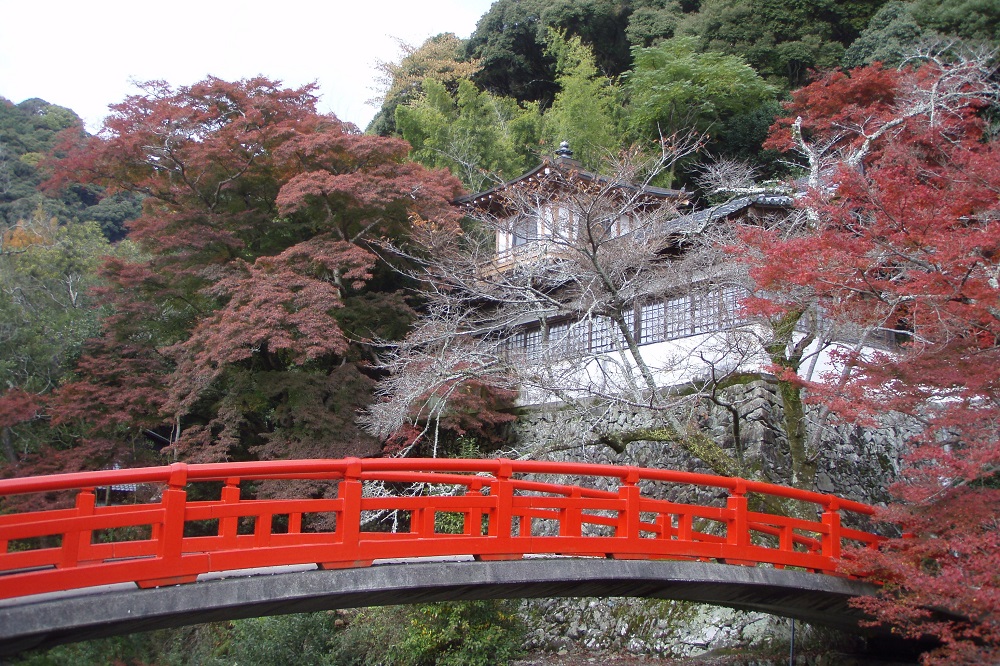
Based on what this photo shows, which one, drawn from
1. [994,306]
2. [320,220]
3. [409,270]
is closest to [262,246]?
[320,220]

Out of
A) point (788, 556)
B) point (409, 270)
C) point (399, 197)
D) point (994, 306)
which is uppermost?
point (399, 197)

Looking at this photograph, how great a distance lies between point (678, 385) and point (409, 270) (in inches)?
241

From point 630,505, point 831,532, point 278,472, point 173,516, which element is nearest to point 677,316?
point 831,532

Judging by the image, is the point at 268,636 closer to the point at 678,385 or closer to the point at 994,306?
the point at 678,385

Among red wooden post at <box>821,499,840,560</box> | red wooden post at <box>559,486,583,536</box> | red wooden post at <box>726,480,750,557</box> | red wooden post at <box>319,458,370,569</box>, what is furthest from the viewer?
red wooden post at <box>821,499,840,560</box>

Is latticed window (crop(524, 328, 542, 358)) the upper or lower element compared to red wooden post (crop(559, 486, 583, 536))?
upper

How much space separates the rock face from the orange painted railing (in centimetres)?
304

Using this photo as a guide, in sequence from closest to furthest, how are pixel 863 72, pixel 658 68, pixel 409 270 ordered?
pixel 409 270 → pixel 863 72 → pixel 658 68

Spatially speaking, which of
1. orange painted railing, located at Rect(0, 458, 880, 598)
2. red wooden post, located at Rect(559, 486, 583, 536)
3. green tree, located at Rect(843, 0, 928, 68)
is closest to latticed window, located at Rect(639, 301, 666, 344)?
orange painted railing, located at Rect(0, 458, 880, 598)

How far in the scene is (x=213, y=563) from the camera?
18.9 feet

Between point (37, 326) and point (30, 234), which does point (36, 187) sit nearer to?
point (30, 234)

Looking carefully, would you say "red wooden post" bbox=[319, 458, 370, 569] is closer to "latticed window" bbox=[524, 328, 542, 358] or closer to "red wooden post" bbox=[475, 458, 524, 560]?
"red wooden post" bbox=[475, 458, 524, 560]

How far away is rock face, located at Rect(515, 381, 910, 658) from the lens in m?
12.0

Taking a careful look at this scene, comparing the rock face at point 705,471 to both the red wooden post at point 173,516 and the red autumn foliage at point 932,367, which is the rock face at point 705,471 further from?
the red wooden post at point 173,516
